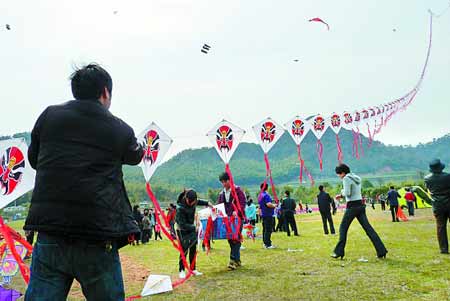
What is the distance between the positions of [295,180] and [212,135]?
15538cm

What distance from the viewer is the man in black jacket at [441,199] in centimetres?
753

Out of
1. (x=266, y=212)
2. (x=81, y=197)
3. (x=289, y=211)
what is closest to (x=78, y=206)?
(x=81, y=197)

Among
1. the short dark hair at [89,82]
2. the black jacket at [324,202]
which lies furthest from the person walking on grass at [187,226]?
the black jacket at [324,202]

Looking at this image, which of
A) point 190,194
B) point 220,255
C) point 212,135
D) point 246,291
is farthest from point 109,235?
point 220,255

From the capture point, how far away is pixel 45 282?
6.67 feet

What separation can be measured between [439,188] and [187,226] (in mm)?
5132

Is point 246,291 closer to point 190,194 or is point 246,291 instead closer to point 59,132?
point 190,194

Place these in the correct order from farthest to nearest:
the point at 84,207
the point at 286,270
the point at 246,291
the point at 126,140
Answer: the point at 286,270, the point at 246,291, the point at 126,140, the point at 84,207

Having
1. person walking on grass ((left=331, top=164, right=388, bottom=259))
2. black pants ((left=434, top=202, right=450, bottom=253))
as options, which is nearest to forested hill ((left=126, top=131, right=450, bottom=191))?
person walking on grass ((left=331, top=164, right=388, bottom=259))

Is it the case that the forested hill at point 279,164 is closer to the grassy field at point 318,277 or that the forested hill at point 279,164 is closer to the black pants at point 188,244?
the grassy field at point 318,277

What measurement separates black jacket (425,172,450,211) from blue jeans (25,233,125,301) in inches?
295

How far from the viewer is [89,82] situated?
230 cm

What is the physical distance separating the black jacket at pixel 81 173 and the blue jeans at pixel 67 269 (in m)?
0.08

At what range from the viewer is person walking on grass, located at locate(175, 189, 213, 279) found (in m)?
7.12
